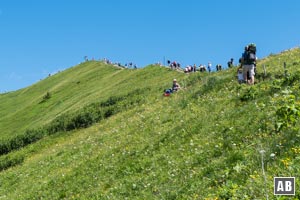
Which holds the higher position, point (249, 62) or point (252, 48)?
point (252, 48)

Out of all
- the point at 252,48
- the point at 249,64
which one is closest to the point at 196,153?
the point at 249,64

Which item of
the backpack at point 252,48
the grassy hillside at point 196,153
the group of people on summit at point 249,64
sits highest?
the backpack at point 252,48

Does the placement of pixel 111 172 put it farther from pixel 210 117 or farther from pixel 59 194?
pixel 210 117

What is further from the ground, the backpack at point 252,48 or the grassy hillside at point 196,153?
the backpack at point 252,48

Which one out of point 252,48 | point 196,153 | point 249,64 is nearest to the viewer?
point 196,153

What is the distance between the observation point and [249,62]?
22.4 meters

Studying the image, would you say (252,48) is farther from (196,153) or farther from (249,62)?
(196,153)

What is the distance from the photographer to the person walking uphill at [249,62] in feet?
73.3

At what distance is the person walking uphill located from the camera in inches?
879

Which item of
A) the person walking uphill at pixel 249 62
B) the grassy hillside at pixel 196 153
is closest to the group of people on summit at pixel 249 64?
the person walking uphill at pixel 249 62

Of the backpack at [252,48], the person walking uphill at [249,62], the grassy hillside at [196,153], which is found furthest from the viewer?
the person walking uphill at [249,62]

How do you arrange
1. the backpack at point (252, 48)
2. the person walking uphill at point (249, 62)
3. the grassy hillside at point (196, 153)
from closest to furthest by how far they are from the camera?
1. the grassy hillside at point (196, 153)
2. the backpack at point (252, 48)
3. the person walking uphill at point (249, 62)

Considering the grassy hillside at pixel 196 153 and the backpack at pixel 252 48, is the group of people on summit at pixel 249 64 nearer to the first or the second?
the backpack at pixel 252 48

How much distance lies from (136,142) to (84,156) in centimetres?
412
